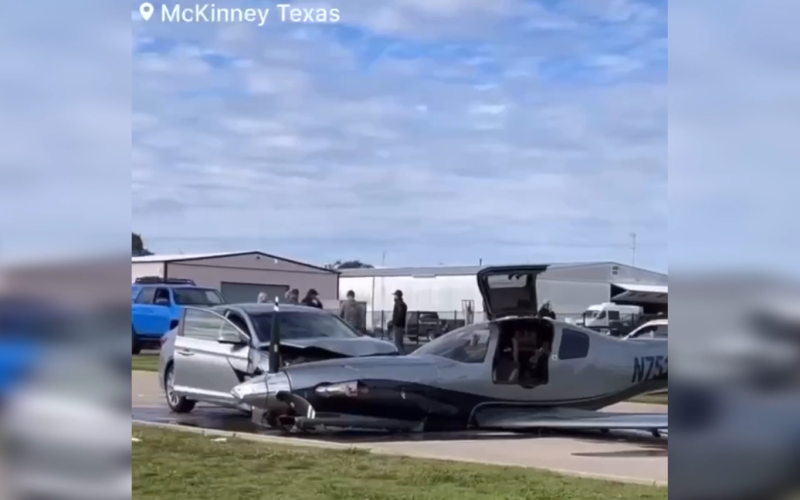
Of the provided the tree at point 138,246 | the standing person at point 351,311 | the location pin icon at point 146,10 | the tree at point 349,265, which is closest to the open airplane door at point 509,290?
the standing person at point 351,311

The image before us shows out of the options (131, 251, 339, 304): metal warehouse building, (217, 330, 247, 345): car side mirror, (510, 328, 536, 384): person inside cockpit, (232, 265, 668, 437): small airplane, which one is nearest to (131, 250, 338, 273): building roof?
(131, 251, 339, 304): metal warehouse building

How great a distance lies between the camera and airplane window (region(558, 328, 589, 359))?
13.7 ft

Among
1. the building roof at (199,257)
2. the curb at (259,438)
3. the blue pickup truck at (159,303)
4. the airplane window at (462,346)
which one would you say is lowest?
the curb at (259,438)

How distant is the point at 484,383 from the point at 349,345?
3.21 feet

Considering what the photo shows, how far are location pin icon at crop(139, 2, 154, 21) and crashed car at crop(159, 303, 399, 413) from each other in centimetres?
94

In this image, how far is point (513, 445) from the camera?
377cm

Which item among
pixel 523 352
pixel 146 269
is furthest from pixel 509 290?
pixel 146 269

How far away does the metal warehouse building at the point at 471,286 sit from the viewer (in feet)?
7.98

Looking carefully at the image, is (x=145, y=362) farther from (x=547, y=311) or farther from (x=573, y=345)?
(x=573, y=345)

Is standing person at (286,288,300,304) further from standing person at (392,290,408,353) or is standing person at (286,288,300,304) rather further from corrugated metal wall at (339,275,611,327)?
standing person at (392,290,408,353)

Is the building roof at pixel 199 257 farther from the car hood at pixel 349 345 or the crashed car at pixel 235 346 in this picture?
the car hood at pixel 349 345

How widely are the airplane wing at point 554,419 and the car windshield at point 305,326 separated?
1141 millimetres

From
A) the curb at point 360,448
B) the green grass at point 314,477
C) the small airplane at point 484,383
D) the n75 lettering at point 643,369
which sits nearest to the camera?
the green grass at point 314,477

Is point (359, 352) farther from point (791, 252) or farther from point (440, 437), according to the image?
point (791, 252)
